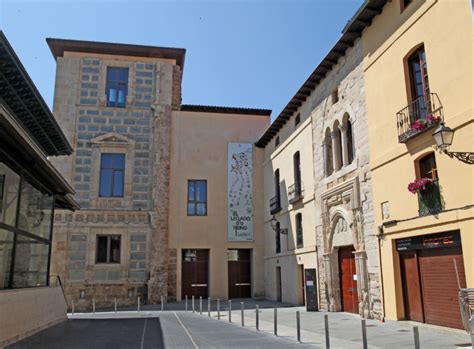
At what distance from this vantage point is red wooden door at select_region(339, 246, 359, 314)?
15.7 meters

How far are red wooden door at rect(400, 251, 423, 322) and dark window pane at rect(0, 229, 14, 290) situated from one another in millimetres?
10551

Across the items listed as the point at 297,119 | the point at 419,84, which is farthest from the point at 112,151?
the point at 419,84

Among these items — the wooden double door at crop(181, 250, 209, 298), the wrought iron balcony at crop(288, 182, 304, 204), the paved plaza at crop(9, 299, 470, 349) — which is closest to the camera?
the paved plaza at crop(9, 299, 470, 349)

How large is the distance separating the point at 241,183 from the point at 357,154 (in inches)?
490

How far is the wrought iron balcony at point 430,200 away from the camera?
1105 centimetres

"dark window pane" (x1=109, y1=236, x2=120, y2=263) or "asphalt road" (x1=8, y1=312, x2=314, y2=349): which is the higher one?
"dark window pane" (x1=109, y1=236, x2=120, y2=263)

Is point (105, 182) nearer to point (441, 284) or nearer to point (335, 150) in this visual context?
point (335, 150)

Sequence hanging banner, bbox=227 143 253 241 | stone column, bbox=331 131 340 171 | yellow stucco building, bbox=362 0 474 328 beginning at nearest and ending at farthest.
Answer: yellow stucco building, bbox=362 0 474 328, stone column, bbox=331 131 340 171, hanging banner, bbox=227 143 253 241

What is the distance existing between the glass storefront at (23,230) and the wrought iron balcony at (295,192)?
421 inches

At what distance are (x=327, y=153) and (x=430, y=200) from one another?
23.0ft

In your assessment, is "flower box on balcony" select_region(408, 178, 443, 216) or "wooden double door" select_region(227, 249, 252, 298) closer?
"flower box on balcony" select_region(408, 178, 443, 216)

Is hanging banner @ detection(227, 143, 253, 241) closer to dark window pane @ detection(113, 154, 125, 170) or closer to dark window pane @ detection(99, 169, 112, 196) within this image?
dark window pane @ detection(113, 154, 125, 170)

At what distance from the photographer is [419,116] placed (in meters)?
12.2

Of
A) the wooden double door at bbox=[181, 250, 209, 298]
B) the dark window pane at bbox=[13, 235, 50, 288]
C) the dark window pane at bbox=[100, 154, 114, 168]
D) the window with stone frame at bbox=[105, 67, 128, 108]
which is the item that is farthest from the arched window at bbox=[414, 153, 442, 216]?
the window with stone frame at bbox=[105, 67, 128, 108]
